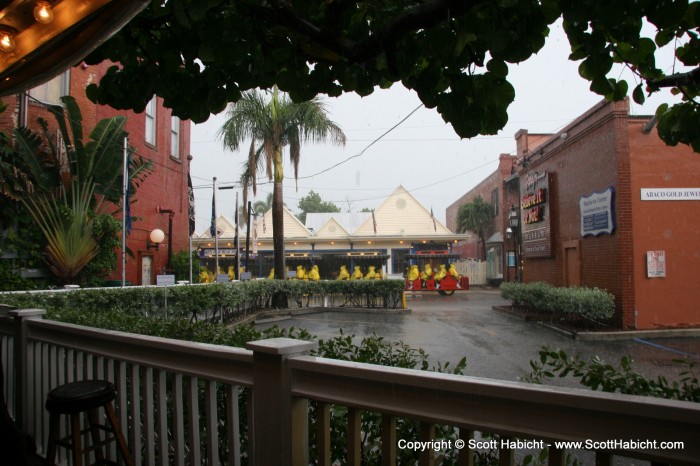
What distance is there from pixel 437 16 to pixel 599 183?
540 inches

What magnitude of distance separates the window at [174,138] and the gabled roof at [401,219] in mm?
16899

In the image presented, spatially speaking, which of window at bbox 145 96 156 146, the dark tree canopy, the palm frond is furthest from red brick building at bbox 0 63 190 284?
the dark tree canopy

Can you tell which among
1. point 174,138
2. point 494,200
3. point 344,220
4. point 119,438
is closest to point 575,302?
point 119,438

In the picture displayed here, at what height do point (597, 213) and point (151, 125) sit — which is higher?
point (151, 125)

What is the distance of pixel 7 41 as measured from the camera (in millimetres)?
2781

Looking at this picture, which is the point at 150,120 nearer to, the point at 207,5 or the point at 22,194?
the point at 22,194

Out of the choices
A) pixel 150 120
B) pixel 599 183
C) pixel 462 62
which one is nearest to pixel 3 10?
pixel 462 62

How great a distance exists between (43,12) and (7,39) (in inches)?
18.7

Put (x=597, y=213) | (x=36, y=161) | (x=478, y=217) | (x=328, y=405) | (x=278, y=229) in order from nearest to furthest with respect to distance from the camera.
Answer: (x=328, y=405)
(x=36, y=161)
(x=597, y=213)
(x=278, y=229)
(x=478, y=217)

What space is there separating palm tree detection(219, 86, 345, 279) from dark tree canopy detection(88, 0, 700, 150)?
52.7 ft

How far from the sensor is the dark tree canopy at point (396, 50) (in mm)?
2639

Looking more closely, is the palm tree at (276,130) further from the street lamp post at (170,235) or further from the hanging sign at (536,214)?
the hanging sign at (536,214)

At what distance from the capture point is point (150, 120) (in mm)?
17609

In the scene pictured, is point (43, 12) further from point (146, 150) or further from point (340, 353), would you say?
point (146, 150)
